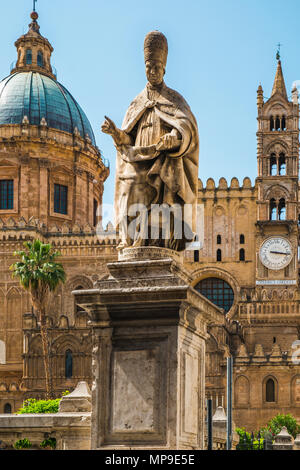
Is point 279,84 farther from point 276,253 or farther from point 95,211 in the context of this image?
point 95,211

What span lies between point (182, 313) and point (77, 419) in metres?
3.33

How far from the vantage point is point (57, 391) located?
208 ft

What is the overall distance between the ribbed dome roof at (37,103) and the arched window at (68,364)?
21.0 m

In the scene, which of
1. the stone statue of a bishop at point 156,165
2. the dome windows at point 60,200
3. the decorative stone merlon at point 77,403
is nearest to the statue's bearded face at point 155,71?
the stone statue of a bishop at point 156,165

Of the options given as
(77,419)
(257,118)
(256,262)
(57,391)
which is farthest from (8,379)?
(77,419)

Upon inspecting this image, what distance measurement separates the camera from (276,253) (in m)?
73.4

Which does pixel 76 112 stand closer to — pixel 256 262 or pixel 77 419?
pixel 256 262

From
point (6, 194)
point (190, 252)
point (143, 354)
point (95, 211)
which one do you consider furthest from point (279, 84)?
point (143, 354)

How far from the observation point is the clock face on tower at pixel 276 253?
239 ft

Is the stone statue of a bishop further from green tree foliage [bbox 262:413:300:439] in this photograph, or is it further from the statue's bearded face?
green tree foliage [bbox 262:413:300:439]

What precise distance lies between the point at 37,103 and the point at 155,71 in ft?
225

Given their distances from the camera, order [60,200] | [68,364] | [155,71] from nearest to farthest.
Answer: [155,71] < [68,364] < [60,200]

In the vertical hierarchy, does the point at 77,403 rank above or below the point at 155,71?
below

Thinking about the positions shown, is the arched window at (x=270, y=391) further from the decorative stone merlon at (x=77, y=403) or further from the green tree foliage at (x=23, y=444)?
the decorative stone merlon at (x=77, y=403)
